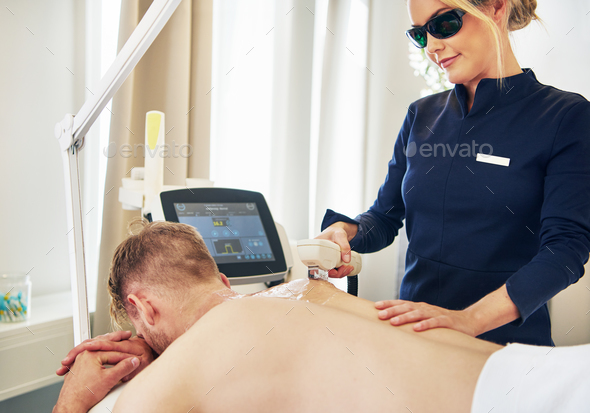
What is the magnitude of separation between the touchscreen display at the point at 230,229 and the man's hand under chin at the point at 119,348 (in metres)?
0.38

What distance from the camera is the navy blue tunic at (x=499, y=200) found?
917 mm

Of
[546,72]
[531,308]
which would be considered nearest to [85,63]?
[531,308]

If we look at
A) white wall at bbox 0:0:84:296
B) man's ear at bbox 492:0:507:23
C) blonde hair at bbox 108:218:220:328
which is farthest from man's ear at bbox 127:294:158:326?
white wall at bbox 0:0:84:296

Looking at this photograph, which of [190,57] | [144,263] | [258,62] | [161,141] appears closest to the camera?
[144,263]

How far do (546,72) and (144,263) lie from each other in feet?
8.35

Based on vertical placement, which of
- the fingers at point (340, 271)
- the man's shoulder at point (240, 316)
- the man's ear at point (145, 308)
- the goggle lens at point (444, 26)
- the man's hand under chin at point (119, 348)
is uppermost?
the goggle lens at point (444, 26)

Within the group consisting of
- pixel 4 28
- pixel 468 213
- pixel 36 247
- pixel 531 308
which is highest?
pixel 4 28

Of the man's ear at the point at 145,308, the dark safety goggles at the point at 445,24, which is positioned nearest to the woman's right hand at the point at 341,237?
the man's ear at the point at 145,308

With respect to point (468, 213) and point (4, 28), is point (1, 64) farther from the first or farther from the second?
point (468, 213)

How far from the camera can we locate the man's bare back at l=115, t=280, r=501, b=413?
681 millimetres

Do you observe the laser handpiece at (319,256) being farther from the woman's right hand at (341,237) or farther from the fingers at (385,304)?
the fingers at (385,304)

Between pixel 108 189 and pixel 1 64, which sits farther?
pixel 108 189

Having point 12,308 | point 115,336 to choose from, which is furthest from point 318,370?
point 12,308

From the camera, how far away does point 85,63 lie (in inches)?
78.5
